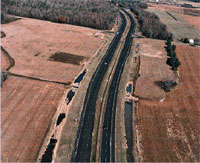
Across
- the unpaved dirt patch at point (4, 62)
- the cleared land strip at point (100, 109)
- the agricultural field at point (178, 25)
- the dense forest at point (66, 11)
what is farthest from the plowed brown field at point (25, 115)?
the agricultural field at point (178, 25)

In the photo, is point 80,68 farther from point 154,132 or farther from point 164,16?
point 164,16

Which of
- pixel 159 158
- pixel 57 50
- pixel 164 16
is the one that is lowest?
pixel 159 158

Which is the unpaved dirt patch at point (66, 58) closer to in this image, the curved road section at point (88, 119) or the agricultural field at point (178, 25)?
the curved road section at point (88, 119)

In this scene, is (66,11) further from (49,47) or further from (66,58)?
(66,58)

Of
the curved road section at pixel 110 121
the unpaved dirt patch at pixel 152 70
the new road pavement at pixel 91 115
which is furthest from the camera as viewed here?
the unpaved dirt patch at pixel 152 70

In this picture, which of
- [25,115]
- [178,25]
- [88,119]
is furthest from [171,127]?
[178,25]

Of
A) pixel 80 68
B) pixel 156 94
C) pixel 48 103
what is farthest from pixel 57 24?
pixel 156 94
